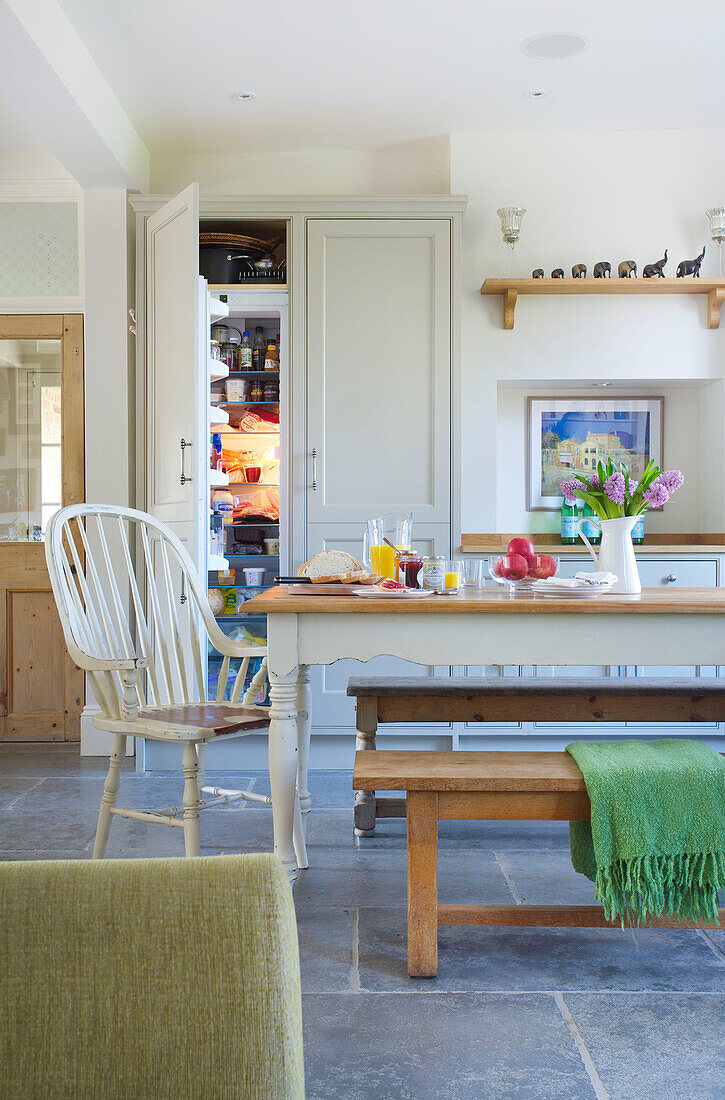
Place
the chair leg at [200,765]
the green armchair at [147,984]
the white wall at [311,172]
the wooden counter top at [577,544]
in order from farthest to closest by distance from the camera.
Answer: the white wall at [311,172] < the wooden counter top at [577,544] < the chair leg at [200,765] < the green armchair at [147,984]

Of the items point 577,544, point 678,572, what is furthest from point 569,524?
point 678,572

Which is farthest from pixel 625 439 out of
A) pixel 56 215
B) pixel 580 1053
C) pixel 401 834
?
pixel 580 1053

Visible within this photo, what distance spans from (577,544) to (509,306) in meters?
1.14

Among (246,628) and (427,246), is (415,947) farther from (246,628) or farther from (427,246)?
(427,246)

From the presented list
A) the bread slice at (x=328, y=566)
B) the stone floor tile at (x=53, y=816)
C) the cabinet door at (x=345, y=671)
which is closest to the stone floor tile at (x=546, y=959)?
the bread slice at (x=328, y=566)

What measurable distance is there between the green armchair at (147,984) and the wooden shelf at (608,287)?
3.60m

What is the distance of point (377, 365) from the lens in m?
3.99

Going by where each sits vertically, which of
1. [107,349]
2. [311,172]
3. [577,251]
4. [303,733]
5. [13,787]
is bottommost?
[13,787]

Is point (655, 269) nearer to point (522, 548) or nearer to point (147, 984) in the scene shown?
point (522, 548)

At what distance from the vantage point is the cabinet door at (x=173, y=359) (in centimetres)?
352

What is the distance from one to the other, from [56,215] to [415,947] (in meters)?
3.76

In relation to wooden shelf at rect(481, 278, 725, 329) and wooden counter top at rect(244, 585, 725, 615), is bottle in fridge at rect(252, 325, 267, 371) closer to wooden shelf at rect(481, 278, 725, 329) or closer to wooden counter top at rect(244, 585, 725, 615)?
wooden shelf at rect(481, 278, 725, 329)

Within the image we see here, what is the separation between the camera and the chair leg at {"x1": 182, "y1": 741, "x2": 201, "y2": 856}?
2160 mm

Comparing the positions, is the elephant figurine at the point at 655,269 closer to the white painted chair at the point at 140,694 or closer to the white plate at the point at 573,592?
the white plate at the point at 573,592
